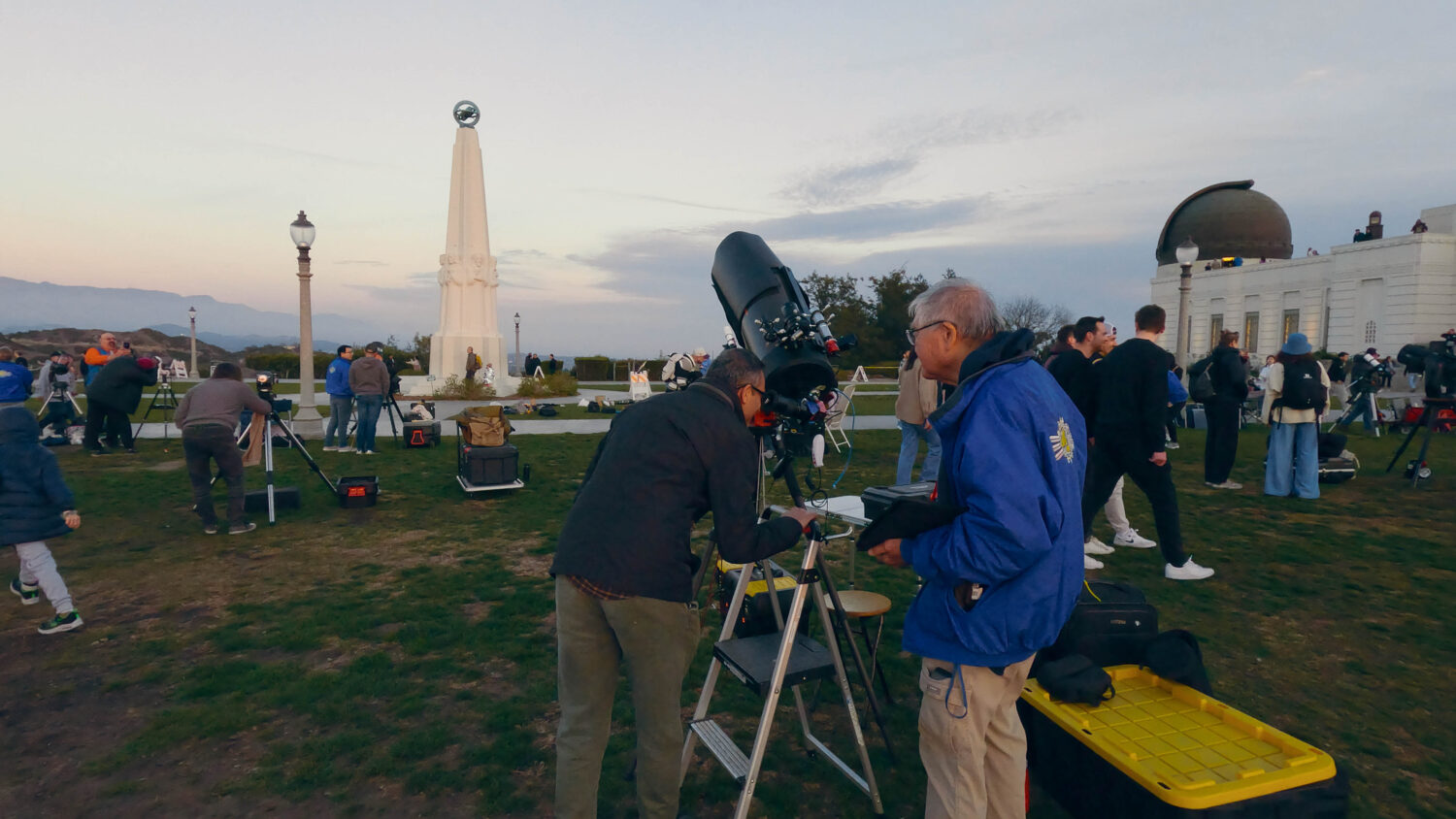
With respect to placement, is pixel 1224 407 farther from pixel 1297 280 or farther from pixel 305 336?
pixel 1297 280

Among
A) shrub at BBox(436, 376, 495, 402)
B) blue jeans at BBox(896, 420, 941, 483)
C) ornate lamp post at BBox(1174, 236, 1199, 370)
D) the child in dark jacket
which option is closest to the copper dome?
ornate lamp post at BBox(1174, 236, 1199, 370)

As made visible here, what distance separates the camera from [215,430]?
697cm

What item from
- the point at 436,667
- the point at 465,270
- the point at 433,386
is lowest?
the point at 436,667

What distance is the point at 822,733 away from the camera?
3.77 meters

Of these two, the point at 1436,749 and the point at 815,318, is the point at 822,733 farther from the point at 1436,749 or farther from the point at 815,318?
the point at 1436,749

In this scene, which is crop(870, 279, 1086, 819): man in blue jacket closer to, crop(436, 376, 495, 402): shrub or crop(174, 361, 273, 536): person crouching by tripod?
crop(174, 361, 273, 536): person crouching by tripod

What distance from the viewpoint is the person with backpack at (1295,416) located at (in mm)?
8367

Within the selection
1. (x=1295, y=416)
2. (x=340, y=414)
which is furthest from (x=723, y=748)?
(x=340, y=414)

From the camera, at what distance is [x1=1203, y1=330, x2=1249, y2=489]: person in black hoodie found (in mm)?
8656

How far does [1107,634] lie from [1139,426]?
2.83 m

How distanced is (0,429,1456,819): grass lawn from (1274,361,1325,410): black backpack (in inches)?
52.4

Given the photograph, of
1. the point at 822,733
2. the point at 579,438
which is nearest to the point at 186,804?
the point at 822,733

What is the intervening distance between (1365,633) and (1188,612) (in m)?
1.06

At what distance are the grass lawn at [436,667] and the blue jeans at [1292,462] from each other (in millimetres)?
871
